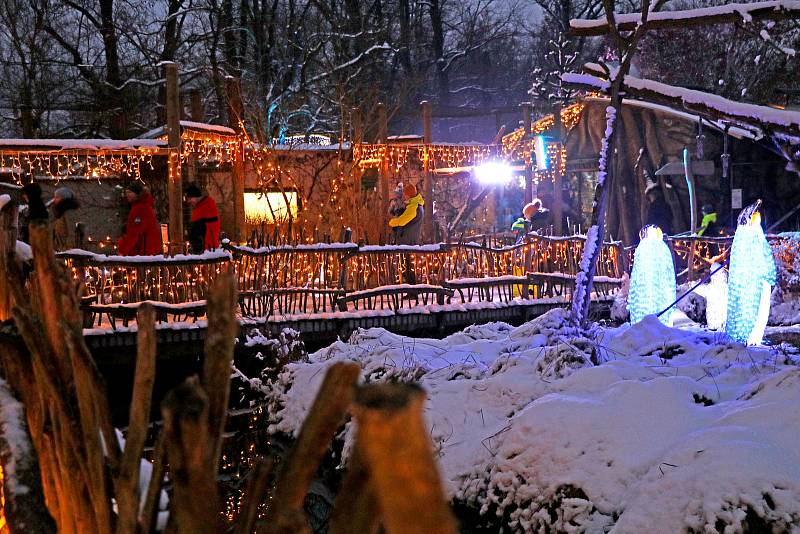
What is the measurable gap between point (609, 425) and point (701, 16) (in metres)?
5.32

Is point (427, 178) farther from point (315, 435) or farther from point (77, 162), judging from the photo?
point (315, 435)

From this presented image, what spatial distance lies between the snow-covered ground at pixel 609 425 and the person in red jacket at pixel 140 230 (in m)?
3.59

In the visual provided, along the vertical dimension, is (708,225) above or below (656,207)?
below

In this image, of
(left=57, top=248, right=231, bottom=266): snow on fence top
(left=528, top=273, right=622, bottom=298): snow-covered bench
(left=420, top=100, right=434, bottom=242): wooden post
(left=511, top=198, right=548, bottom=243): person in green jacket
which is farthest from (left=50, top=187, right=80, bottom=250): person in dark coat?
(left=511, top=198, right=548, bottom=243): person in green jacket

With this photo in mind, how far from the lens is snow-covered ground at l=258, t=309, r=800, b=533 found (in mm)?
4523

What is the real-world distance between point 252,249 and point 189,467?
10.2 metres

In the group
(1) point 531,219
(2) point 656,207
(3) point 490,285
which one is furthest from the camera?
(2) point 656,207

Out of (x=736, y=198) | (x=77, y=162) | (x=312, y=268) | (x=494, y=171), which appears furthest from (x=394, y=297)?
(x=736, y=198)

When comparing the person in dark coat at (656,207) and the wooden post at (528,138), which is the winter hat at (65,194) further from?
the person in dark coat at (656,207)

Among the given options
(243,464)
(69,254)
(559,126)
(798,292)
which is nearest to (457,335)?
(243,464)

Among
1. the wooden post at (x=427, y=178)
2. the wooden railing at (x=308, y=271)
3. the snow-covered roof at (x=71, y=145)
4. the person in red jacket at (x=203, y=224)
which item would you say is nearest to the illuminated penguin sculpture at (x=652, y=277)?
the wooden railing at (x=308, y=271)

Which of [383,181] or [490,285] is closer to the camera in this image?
[490,285]

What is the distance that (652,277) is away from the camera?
9.46 meters

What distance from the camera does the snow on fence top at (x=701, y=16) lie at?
339 inches
